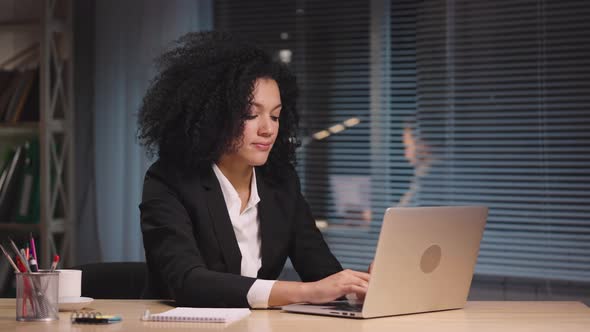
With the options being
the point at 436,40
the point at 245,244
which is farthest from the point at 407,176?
the point at 245,244

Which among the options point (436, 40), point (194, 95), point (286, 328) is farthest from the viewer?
A: point (436, 40)

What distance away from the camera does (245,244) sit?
95.0 inches

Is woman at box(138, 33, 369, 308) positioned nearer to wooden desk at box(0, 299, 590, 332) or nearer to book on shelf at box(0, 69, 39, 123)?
wooden desk at box(0, 299, 590, 332)

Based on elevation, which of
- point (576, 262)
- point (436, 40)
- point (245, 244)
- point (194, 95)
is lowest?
point (576, 262)

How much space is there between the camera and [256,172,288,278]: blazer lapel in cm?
243

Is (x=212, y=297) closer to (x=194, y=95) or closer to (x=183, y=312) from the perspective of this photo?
(x=183, y=312)

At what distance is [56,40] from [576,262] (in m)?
2.64

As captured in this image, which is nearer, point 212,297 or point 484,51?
point 212,297

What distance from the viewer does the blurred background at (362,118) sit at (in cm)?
357

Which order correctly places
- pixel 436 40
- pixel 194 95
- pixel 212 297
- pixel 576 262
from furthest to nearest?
pixel 436 40
pixel 576 262
pixel 194 95
pixel 212 297

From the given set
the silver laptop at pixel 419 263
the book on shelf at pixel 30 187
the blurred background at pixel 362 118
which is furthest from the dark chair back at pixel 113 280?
the book on shelf at pixel 30 187

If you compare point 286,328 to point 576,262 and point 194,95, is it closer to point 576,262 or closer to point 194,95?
point 194,95

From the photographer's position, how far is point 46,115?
4.06 meters

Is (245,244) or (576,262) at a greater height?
(245,244)
